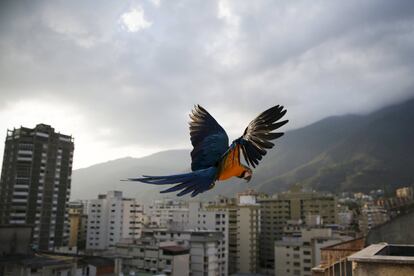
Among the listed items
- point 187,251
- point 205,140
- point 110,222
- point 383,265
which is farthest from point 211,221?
point 205,140

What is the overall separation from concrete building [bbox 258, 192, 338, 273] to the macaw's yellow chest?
1806 inches

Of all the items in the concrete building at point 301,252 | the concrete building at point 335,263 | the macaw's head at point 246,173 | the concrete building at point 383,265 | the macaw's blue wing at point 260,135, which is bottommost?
the concrete building at point 301,252

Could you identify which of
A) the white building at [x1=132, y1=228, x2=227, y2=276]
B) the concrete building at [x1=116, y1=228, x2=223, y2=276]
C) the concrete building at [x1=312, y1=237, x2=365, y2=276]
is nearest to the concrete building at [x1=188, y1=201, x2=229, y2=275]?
the concrete building at [x1=116, y1=228, x2=223, y2=276]

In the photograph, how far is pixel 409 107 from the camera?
482 feet

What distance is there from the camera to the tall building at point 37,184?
34125 mm

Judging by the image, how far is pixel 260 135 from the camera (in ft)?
8.63

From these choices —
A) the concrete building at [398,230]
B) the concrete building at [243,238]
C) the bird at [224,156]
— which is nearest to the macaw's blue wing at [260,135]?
the bird at [224,156]

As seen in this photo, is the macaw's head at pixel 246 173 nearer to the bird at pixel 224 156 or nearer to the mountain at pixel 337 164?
the bird at pixel 224 156

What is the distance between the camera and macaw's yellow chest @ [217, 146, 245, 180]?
105 inches

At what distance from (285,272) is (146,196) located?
10155 cm

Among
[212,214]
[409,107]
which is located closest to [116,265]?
[212,214]

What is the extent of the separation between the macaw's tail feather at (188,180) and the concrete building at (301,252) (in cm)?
3007

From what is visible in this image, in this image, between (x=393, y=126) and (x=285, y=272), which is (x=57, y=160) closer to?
(x=285, y=272)

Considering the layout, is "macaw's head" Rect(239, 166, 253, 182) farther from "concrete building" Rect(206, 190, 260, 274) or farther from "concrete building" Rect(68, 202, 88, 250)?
"concrete building" Rect(68, 202, 88, 250)
